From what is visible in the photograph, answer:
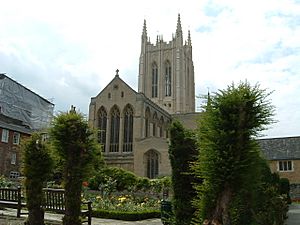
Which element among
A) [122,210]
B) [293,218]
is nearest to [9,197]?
[122,210]

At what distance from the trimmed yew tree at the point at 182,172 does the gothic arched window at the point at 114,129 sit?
38.6 m

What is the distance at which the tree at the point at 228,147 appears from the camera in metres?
7.14

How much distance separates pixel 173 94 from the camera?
3071 inches

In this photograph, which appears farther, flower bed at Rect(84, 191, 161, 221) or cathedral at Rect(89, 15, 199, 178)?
cathedral at Rect(89, 15, 199, 178)

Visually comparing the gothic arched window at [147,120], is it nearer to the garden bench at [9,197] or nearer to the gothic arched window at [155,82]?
the gothic arched window at [155,82]

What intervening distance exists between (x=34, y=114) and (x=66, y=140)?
1888 inches

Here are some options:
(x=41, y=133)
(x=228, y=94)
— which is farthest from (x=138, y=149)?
(x=228, y=94)

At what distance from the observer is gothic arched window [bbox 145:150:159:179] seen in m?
44.2

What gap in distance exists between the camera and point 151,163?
4481 centimetres

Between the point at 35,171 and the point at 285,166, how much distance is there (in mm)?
33756

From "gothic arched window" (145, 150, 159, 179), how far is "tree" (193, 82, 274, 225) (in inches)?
1446

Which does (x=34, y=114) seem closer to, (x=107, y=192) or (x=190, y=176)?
(x=107, y=192)

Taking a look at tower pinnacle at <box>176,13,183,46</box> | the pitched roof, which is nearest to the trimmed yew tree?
the pitched roof

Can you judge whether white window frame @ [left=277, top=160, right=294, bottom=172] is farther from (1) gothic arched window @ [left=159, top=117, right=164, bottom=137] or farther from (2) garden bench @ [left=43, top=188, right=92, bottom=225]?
(2) garden bench @ [left=43, top=188, right=92, bottom=225]
